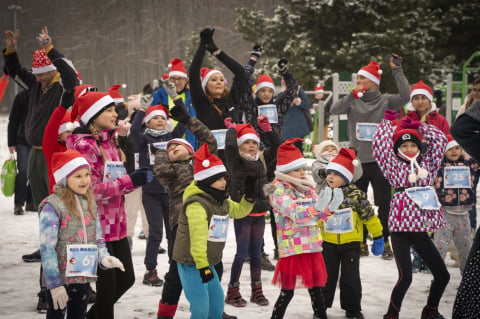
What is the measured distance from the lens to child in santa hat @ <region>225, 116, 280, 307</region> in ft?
17.8

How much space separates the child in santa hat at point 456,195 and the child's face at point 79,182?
4018 mm

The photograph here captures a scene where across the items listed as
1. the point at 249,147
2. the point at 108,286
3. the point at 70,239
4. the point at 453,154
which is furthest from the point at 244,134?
the point at 453,154

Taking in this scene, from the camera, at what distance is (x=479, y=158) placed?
3793 mm

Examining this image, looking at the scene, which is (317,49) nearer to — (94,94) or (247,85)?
(247,85)

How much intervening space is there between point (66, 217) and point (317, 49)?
69.8 feet

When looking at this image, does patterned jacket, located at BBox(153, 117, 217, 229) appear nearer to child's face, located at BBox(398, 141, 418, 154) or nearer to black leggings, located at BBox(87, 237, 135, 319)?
black leggings, located at BBox(87, 237, 135, 319)

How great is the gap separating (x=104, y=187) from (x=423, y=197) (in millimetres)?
2606

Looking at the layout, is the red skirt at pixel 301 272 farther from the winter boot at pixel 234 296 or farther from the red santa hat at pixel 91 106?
the red santa hat at pixel 91 106

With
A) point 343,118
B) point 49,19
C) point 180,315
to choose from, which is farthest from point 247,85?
point 49,19

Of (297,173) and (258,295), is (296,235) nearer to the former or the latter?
(297,173)

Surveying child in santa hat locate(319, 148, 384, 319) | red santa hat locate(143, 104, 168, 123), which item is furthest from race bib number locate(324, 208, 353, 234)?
red santa hat locate(143, 104, 168, 123)

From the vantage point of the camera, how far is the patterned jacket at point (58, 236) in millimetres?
3564

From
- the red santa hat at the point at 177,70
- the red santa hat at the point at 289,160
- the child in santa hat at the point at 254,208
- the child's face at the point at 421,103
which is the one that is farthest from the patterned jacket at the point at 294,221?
the red santa hat at the point at 177,70

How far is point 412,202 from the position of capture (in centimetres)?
499
